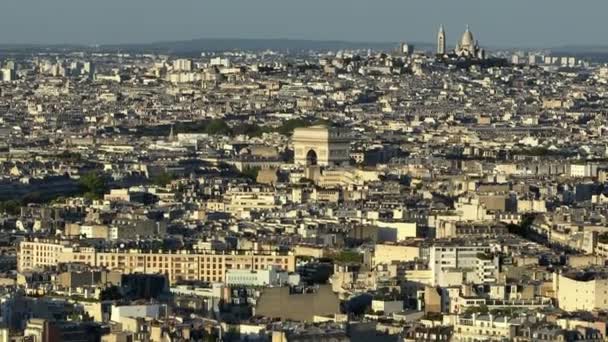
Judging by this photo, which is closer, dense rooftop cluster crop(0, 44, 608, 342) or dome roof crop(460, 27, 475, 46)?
dense rooftop cluster crop(0, 44, 608, 342)

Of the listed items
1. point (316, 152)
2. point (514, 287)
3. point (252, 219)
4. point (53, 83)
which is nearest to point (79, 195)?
point (252, 219)

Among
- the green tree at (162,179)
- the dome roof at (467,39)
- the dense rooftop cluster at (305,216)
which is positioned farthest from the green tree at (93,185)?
the dome roof at (467,39)

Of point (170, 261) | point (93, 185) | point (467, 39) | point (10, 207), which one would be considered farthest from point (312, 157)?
point (467, 39)

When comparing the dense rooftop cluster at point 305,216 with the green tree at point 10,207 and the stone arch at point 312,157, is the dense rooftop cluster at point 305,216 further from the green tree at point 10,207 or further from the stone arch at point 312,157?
the green tree at point 10,207

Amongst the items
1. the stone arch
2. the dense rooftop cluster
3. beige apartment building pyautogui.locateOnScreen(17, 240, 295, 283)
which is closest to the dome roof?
the dense rooftop cluster

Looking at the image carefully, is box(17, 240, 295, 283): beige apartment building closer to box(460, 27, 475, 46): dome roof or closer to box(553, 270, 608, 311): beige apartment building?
box(553, 270, 608, 311): beige apartment building

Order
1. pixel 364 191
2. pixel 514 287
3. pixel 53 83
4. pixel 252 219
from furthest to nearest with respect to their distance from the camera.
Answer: pixel 53 83
pixel 364 191
pixel 252 219
pixel 514 287

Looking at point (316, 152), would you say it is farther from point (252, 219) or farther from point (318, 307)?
point (318, 307)

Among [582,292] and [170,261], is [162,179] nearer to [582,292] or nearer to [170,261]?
[170,261]
